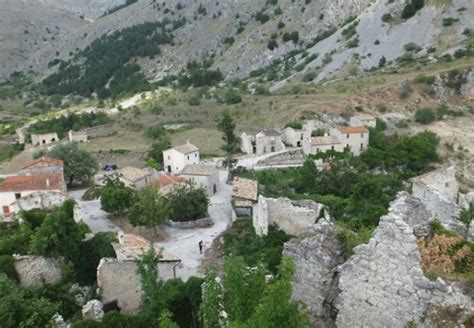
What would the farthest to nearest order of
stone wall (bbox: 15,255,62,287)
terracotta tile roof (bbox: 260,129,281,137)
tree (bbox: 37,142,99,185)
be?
terracotta tile roof (bbox: 260,129,281,137)
tree (bbox: 37,142,99,185)
stone wall (bbox: 15,255,62,287)

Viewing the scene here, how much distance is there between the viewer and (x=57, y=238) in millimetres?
23125

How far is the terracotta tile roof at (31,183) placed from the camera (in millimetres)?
33281

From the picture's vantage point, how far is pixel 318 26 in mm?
110625

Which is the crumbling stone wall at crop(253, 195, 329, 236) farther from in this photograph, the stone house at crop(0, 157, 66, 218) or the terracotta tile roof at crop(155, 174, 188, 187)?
the stone house at crop(0, 157, 66, 218)

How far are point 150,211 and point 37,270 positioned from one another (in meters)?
7.24

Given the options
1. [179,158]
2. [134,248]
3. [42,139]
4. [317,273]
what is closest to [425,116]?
[179,158]

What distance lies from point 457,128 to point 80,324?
52284 millimetres

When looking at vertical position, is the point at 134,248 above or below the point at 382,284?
below

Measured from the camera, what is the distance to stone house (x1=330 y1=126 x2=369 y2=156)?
47594 mm

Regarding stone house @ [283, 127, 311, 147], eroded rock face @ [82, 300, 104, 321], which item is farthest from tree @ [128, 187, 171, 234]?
stone house @ [283, 127, 311, 147]

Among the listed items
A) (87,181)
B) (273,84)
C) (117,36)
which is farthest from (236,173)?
(117,36)

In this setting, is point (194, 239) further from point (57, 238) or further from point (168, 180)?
point (168, 180)

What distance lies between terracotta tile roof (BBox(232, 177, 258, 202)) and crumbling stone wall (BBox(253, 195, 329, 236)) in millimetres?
7967

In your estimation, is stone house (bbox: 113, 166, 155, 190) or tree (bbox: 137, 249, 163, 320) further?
stone house (bbox: 113, 166, 155, 190)
